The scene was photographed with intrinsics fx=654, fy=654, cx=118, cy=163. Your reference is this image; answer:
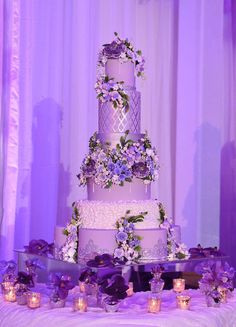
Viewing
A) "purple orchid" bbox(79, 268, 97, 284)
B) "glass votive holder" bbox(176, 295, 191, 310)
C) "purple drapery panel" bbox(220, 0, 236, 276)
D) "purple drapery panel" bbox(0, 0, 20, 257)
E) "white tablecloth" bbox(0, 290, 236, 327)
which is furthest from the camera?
"purple drapery panel" bbox(220, 0, 236, 276)

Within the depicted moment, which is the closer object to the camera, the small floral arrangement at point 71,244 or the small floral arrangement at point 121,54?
the small floral arrangement at point 71,244

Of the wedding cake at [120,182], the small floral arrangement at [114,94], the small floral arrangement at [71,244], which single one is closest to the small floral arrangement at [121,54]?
the wedding cake at [120,182]

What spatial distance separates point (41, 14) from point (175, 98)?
139 centimetres

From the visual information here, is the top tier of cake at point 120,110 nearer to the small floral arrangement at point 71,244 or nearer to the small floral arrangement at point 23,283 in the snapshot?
the small floral arrangement at point 71,244

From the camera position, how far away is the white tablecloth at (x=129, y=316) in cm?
273

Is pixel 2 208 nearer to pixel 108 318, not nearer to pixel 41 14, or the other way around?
pixel 41 14

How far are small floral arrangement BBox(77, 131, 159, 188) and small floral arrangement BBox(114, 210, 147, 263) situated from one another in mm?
236

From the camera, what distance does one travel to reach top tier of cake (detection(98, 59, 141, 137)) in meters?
3.43

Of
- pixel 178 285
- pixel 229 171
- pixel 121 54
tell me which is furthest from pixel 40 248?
pixel 229 171


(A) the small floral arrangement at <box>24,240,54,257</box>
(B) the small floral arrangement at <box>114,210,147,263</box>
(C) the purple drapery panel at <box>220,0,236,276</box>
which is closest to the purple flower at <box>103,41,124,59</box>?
(B) the small floral arrangement at <box>114,210,147,263</box>

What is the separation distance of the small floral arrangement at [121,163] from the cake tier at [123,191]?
3cm

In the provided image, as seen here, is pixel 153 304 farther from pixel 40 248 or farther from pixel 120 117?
pixel 120 117

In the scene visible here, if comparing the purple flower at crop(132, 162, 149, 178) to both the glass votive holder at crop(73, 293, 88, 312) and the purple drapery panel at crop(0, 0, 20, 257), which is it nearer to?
the glass votive holder at crop(73, 293, 88, 312)

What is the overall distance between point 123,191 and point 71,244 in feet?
1.28
